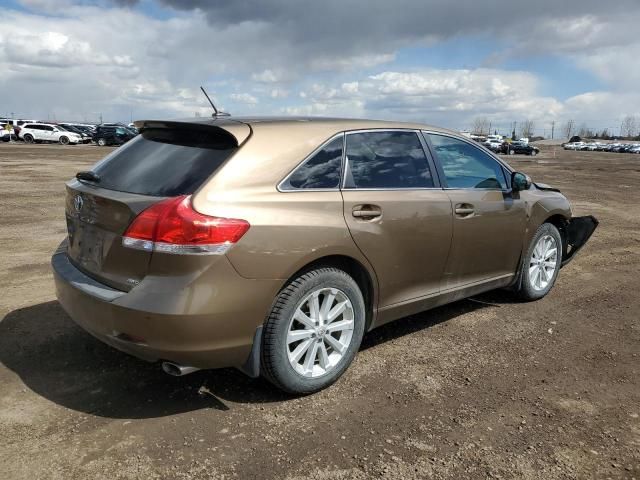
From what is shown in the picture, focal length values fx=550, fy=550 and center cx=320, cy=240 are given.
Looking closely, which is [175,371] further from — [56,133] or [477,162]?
[56,133]

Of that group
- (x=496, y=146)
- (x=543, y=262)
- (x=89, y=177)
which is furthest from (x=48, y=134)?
(x=543, y=262)

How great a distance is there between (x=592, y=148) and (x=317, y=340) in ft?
315

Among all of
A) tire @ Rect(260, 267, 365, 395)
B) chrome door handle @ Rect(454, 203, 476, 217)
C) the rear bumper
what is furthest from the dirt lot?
chrome door handle @ Rect(454, 203, 476, 217)

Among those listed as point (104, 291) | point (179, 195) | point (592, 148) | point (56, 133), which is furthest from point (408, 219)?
point (592, 148)

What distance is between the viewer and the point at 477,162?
466 centimetres

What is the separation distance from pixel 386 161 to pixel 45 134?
47380 millimetres

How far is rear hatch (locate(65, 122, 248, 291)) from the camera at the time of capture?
305cm

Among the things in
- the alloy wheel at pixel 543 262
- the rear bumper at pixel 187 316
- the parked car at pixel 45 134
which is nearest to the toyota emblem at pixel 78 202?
the rear bumper at pixel 187 316

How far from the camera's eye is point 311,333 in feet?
11.1

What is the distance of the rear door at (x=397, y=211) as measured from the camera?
11.8ft

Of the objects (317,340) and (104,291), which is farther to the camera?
(317,340)

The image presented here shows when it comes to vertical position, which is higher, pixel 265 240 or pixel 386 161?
pixel 386 161

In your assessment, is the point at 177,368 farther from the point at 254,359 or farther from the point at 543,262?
the point at 543,262

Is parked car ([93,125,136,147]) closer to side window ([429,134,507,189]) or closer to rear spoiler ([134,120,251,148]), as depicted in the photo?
side window ([429,134,507,189])
